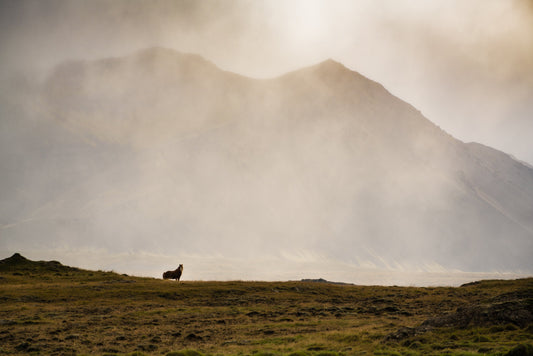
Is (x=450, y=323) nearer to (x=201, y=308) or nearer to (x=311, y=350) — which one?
(x=311, y=350)

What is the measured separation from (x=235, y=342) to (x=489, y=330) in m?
13.0

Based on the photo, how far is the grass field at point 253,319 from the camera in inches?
735

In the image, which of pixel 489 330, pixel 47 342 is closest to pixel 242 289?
pixel 47 342

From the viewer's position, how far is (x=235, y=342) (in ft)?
70.4

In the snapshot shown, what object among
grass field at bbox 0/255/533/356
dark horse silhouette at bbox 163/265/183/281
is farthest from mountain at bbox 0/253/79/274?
dark horse silhouette at bbox 163/265/183/281

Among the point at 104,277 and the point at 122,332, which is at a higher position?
the point at 104,277

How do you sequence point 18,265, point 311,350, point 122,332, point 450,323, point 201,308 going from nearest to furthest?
point 311,350 < point 450,323 < point 122,332 < point 201,308 < point 18,265

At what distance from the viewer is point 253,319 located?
29.1m

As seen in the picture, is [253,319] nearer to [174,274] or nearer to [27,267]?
[174,274]

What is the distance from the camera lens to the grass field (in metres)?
18.7

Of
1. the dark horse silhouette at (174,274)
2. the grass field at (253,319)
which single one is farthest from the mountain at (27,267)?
the dark horse silhouette at (174,274)

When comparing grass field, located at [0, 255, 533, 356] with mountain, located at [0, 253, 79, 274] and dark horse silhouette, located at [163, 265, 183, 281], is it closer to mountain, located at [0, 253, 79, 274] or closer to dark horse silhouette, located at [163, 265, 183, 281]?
dark horse silhouette, located at [163, 265, 183, 281]

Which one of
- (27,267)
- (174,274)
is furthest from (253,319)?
(27,267)

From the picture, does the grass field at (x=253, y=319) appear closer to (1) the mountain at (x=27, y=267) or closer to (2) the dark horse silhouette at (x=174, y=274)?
(2) the dark horse silhouette at (x=174, y=274)
